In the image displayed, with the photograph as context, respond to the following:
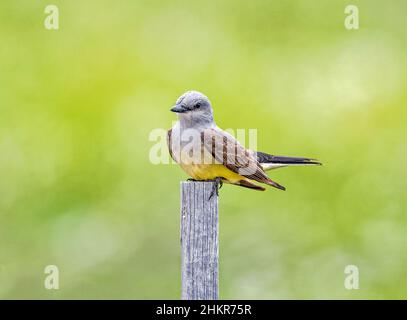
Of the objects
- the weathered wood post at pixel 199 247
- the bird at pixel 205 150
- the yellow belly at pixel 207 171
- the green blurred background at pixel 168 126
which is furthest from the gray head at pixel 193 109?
the green blurred background at pixel 168 126

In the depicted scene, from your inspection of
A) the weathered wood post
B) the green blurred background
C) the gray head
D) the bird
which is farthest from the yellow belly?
the green blurred background

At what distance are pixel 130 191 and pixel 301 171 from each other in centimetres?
297

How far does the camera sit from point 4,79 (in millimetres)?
17234

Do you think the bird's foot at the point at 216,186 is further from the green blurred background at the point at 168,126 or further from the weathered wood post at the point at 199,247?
the green blurred background at the point at 168,126

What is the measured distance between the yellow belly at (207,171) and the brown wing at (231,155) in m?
0.05

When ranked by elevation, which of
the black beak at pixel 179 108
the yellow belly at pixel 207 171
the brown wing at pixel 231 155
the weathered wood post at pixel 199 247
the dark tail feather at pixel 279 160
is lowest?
the weathered wood post at pixel 199 247

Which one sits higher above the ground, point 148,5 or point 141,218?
point 148,5

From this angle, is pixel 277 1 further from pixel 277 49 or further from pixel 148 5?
pixel 148 5

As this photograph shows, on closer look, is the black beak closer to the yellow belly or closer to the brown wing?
the brown wing

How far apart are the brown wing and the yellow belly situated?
5 centimetres

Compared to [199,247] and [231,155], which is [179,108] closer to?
[231,155]

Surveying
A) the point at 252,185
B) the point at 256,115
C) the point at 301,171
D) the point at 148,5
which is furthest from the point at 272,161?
the point at 148,5

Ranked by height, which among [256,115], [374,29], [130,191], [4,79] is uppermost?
[374,29]

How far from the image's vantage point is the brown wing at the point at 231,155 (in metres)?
7.74
